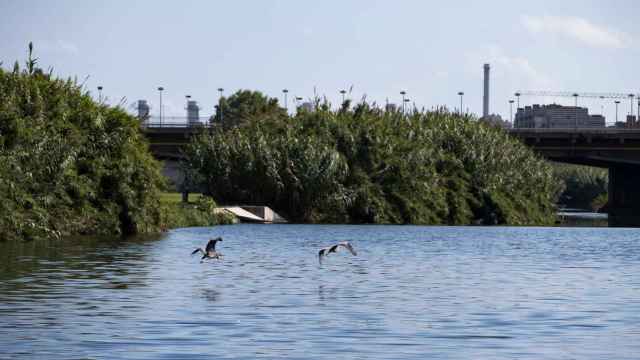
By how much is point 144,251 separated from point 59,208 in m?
15.2

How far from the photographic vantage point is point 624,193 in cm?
17750

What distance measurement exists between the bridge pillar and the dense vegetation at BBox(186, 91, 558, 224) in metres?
43.7

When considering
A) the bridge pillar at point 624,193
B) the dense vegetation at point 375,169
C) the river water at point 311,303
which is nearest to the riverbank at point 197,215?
the dense vegetation at point 375,169

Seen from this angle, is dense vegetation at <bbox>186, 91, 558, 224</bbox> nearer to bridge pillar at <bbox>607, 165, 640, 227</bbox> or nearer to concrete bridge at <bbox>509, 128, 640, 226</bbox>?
concrete bridge at <bbox>509, 128, 640, 226</bbox>

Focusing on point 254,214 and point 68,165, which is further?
point 254,214

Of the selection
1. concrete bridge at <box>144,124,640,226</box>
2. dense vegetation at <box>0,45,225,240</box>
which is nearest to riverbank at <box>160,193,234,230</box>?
dense vegetation at <box>0,45,225,240</box>

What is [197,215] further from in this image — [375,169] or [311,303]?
[311,303]

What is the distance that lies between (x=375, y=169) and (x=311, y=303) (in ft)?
259

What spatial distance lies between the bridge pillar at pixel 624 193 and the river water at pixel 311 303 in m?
106

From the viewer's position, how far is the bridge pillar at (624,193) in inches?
6876

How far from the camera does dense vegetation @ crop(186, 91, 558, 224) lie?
112625mm

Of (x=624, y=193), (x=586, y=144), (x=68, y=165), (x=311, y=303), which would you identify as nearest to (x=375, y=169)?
(x=68, y=165)

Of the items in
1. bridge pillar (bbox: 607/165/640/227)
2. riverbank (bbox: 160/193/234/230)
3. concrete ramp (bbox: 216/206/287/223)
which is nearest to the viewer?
riverbank (bbox: 160/193/234/230)

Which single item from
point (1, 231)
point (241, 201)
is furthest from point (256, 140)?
point (1, 231)
